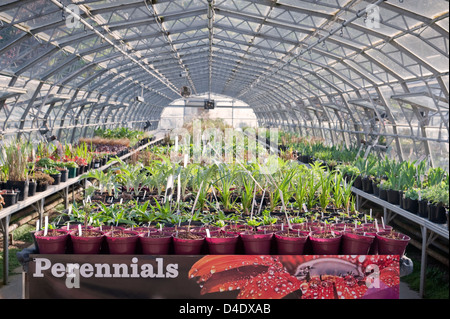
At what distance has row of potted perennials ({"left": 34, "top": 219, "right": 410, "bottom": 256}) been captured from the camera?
3.02 m

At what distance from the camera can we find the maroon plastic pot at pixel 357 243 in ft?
10.2

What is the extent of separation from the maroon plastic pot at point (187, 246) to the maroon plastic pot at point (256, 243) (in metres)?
0.28

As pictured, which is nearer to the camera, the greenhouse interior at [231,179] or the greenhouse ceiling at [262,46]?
the greenhouse interior at [231,179]

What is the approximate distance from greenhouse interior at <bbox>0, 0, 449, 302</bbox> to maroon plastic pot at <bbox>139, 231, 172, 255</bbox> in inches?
0.5

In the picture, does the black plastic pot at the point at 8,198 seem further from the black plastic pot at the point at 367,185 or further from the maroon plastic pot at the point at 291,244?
the black plastic pot at the point at 367,185

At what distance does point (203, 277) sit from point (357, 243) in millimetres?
1032

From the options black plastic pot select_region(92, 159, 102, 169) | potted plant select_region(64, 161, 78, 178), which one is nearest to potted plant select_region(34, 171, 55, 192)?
potted plant select_region(64, 161, 78, 178)

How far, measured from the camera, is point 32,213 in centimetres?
732

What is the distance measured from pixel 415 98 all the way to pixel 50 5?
6.60 m

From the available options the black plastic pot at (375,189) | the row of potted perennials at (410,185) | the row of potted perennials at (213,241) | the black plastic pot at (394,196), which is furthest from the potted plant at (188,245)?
the black plastic pot at (375,189)

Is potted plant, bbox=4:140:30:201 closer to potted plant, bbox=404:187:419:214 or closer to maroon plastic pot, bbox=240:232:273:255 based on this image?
maroon plastic pot, bbox=240:232:273:255

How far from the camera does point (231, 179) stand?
436 centimetres

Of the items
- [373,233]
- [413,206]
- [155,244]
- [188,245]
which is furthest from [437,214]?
[155,244]
